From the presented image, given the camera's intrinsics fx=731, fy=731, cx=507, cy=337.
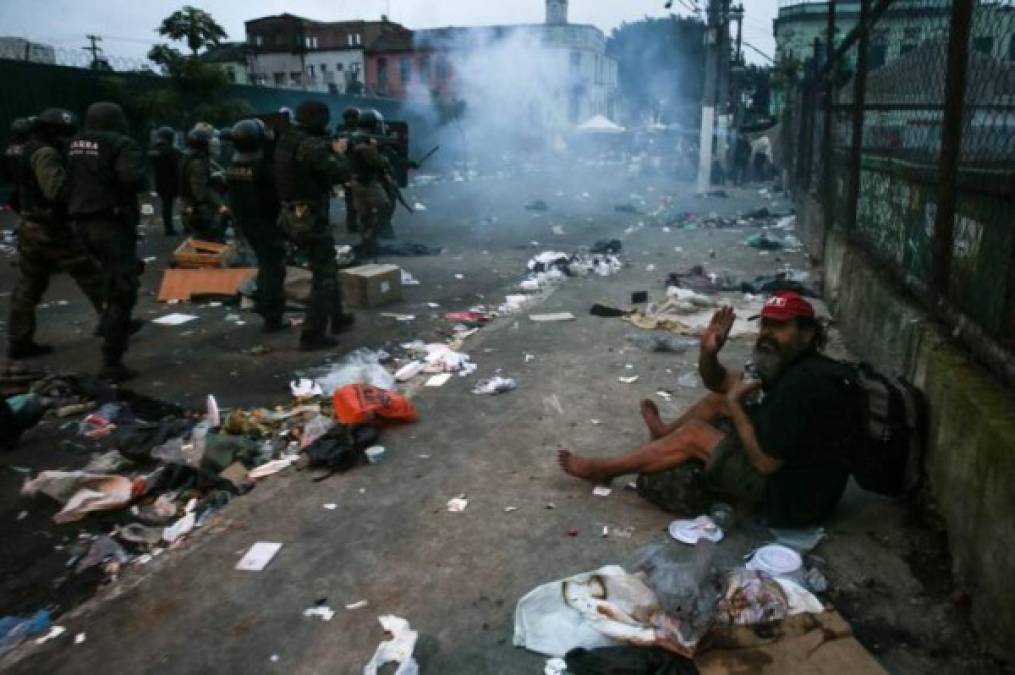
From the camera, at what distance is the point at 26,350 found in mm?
5770

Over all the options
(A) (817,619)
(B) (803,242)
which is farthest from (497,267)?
(A) (817,619)

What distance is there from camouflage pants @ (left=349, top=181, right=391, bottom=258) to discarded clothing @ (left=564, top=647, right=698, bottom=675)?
8163 mm

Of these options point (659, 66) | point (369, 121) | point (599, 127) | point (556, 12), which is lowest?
point (369, 121)

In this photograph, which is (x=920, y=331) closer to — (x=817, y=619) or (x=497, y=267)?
(x=817, y=619)

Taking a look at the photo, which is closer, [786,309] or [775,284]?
[786,309]

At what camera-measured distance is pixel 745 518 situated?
9.89 ft

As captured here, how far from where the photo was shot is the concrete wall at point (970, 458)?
83.7 inches

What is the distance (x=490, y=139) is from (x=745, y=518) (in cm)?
3130

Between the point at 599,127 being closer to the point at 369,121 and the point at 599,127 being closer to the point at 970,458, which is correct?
the point at 369,121

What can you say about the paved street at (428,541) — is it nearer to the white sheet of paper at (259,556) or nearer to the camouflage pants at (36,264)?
the white sheet of paper at (259,556)

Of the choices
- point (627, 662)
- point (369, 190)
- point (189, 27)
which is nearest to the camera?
point (627, 662)

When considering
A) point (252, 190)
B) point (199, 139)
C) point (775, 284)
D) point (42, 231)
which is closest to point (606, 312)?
point (775, 284)

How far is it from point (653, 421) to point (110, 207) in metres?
3.99

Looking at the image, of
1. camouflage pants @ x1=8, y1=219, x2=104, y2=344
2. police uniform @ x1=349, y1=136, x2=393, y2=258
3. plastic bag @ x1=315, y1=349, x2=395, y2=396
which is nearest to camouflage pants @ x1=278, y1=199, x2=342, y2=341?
plastic bag @ x1=315, y1=349, x2=395, y2=396
